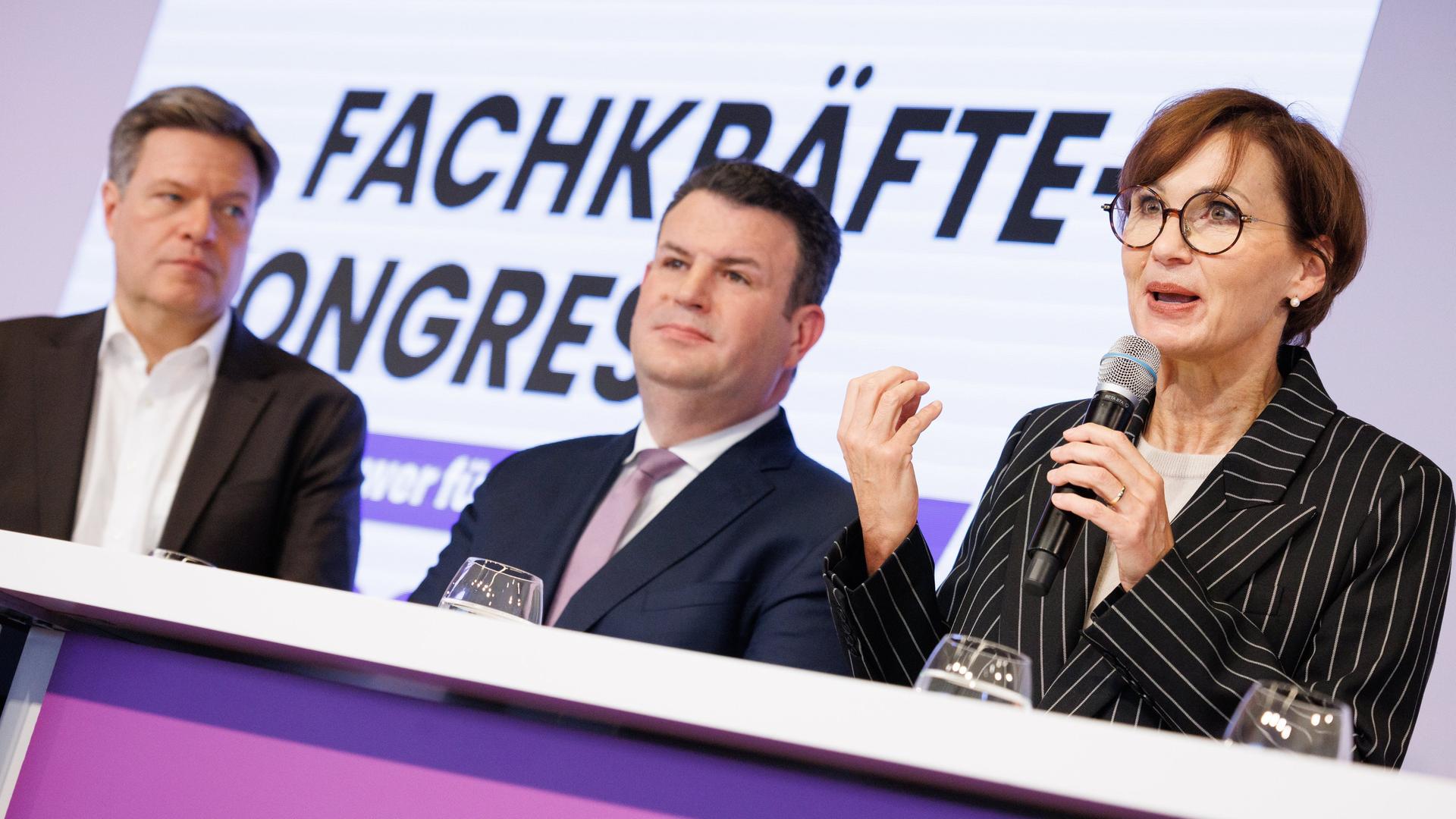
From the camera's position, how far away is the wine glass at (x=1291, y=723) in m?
1.15

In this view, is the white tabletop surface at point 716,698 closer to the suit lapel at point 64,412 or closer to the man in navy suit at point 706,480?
the man in navy suit at point 706,480

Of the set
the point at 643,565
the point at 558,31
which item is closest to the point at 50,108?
the point at 558,31

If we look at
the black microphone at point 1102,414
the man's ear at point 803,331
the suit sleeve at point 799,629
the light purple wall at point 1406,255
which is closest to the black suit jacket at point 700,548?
the suit sleeve at point 799,629

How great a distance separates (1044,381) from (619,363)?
1.12 m

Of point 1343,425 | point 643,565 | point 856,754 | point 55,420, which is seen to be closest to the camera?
point 856,754

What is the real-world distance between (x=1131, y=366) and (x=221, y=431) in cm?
203

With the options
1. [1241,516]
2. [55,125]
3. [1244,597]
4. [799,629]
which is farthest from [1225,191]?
[55,125]

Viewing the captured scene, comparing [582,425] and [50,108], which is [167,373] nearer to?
[582,425]

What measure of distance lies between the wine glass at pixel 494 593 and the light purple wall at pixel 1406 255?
2105 millimetres

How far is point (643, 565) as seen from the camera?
2477 millimetres

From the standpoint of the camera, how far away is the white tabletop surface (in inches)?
39.0

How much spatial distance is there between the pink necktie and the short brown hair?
112cm

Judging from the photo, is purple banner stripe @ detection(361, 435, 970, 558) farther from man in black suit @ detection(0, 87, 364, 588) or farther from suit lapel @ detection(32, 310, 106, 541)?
suit lapel @ detection(32, 310, 106, 541)

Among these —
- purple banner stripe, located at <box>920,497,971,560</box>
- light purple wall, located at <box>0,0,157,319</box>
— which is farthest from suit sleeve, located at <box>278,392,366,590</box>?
light purple wall, located at <box>0,0,157,319</box>
